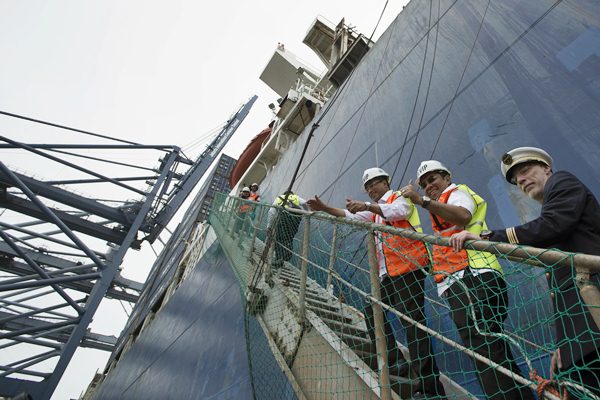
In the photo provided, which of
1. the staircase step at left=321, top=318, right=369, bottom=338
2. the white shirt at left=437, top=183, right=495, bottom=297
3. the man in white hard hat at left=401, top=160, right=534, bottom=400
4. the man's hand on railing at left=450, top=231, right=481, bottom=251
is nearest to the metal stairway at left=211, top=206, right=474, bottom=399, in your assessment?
the staircase step at left=321, top=318, right=369, bottom=338

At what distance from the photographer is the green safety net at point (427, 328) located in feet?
3.40

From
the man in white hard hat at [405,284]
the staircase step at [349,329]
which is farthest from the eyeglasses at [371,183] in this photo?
the staircase step at [349,329]

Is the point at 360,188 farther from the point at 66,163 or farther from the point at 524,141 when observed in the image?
the point at 66,163

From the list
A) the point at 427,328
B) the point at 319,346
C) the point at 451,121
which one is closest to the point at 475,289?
the point at 427,328

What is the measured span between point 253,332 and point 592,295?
2.86m

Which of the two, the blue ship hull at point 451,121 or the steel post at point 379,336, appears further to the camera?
the blue ship hull at point 451,121

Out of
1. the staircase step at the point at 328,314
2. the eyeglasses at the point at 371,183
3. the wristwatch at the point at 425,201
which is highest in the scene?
the eyeglasses at the point at 371,183

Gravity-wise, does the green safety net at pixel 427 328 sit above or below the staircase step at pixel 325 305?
below

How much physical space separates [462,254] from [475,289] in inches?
15.1

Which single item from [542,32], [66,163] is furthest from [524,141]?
[66,163]

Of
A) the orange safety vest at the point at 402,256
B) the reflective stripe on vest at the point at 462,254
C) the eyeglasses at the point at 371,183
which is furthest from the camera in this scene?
the eyeglasses at the point at 371,183

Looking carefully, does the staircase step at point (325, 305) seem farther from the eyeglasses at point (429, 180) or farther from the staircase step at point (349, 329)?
the eyeglasses at point (429, 180)

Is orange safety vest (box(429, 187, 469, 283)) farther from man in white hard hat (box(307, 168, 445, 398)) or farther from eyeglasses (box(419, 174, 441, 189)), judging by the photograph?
eyeglasses (box(419, 174, 441, 189))

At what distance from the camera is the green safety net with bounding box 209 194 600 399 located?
104cm
